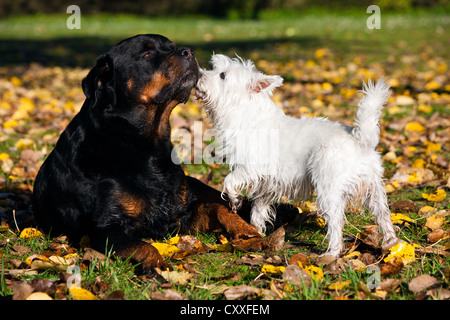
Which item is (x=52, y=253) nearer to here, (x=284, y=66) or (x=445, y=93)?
(x=445, y=93)

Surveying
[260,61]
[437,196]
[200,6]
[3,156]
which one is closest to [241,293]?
[437,196]

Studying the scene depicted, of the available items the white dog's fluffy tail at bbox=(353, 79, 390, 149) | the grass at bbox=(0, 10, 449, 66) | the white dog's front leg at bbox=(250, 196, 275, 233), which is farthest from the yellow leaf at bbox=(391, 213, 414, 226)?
the grass at bbox=(0, 10, 449, 66)

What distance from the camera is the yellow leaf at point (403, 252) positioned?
10.4 ft

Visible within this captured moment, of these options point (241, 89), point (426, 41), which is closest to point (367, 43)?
point (426, 41)

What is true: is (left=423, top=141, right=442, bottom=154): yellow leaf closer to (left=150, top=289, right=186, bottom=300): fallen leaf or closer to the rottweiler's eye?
the rottweiler's eye

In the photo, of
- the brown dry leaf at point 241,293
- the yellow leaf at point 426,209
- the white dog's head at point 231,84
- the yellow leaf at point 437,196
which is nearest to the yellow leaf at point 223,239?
the brown dry leaf at point 241,293

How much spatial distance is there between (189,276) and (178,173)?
1.18m

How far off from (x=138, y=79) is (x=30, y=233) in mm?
1558

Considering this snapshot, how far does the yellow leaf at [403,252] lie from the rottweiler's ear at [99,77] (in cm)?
246

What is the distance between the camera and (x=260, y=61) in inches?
521

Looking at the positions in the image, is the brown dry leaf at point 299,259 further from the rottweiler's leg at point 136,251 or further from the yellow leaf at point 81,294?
the yellow leaf at point 81,294

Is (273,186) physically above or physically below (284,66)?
below

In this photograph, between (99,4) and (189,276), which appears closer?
(189,276)

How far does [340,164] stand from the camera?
10.8ft
